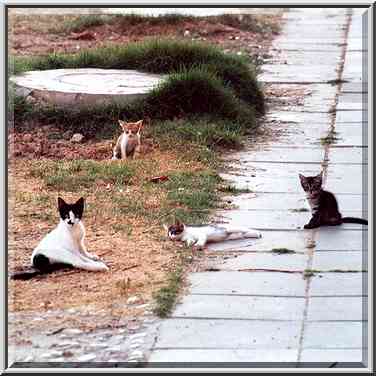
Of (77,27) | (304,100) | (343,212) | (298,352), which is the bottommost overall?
(298,352)

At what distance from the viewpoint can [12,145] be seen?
11.3m

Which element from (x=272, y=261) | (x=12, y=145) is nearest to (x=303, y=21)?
(x=12, y=145)

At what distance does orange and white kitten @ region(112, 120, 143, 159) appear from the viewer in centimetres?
1077

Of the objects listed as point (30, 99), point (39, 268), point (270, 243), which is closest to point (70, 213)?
point (39, 268)

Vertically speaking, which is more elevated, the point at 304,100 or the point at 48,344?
the point at 304,100

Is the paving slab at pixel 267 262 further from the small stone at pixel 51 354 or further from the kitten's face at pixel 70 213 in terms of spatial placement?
the small stone at pixel 51 354

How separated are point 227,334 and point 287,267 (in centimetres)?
133

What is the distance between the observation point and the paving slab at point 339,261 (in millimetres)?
7812

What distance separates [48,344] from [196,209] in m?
2.97

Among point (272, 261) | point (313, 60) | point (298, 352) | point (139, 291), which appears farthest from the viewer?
point (313, 60)

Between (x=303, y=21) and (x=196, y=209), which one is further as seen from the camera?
(x=303, y=21)

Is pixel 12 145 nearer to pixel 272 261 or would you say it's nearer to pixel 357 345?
pixel 272 261

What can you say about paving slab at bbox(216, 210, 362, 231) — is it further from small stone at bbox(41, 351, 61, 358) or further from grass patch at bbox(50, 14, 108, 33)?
grass patch at bbox(50, 14, 108, 33)

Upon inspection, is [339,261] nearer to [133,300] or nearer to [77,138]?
[133,300]
